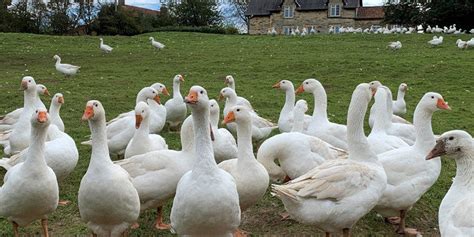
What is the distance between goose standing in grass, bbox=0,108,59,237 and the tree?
56.0 meters

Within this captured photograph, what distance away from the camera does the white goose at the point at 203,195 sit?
195 inches

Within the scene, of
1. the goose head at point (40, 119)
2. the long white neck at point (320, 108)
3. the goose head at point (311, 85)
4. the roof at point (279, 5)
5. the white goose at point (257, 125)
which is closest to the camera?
the goose head at point (40, 119)

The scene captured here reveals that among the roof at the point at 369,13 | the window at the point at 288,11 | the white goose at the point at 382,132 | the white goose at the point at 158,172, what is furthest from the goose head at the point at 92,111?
the window at the point at 288,11

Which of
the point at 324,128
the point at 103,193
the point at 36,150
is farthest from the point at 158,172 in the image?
the point at 324,128

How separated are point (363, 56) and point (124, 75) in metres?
10.8

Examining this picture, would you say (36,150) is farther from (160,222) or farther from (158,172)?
(160,222)

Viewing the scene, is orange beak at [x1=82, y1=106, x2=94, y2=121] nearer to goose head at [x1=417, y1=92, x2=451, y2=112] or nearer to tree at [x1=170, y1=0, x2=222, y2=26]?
goose head at [x1=417, y1=92, x2=451, y2=112]

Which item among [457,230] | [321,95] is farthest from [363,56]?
[457,230]

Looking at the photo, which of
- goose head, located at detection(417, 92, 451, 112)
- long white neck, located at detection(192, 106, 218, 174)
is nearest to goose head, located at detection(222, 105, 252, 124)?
long white neck, located at detection(192, 106, 218, 174)

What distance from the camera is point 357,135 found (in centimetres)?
627

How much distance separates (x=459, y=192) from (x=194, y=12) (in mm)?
58024

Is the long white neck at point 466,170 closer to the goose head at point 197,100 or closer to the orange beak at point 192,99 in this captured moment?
the goose head at point 197,100

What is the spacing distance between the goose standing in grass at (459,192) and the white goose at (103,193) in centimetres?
314

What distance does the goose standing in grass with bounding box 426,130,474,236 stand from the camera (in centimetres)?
474
